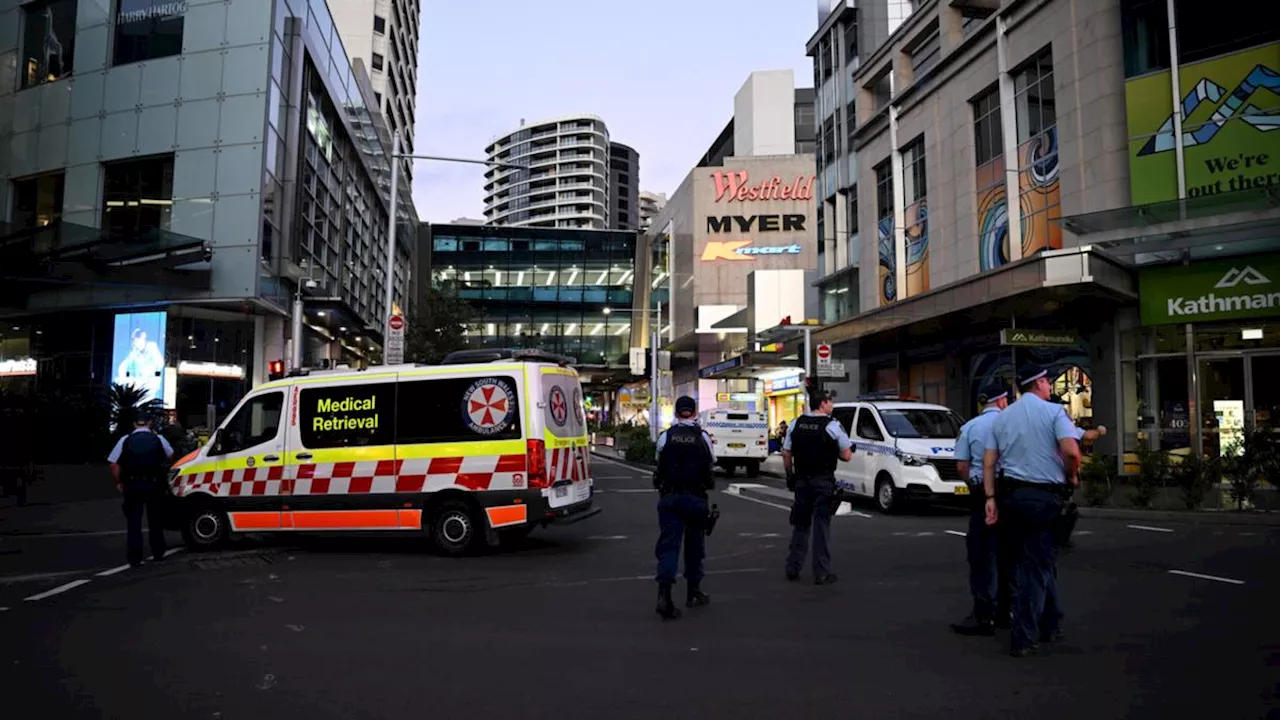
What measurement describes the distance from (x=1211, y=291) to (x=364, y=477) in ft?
56.0

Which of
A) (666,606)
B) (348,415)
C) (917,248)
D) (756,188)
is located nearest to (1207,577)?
(666,606)

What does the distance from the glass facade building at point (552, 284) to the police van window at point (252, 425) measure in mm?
60828

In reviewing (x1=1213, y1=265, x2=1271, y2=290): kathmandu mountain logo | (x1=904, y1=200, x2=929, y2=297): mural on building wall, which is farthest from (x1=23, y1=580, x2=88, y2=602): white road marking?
(x1=904, y1=200, x2=929, y2=297): mural on building wall

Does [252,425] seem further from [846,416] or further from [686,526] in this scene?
[846,416]

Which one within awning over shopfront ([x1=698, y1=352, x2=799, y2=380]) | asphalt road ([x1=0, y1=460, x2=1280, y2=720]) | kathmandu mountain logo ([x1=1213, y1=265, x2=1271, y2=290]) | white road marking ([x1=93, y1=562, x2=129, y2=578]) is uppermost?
kathmandu mountain logo ([x1=1213, y1=265, x2=1271, y2=290])

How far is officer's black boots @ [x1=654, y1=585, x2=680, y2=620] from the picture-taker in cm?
679

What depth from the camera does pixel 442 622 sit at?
672 cm

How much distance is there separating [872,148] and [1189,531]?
21202 millimetres

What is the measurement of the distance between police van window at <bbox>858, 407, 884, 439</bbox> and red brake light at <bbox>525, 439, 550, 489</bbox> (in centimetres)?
708

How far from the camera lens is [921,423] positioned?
14969 mm

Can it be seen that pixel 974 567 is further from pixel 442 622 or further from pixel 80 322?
pixel 80 322

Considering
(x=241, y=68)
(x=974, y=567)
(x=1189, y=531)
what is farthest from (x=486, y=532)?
(x=241, y=68)

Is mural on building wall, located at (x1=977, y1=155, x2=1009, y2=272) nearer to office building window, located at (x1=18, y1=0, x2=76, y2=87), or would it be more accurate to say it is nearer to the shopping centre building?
the shopping centre building

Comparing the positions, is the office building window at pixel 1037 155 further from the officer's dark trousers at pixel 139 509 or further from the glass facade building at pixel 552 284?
the glass facade building at pixel 552 284
